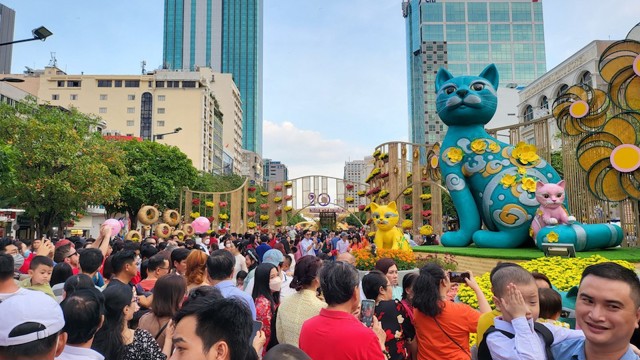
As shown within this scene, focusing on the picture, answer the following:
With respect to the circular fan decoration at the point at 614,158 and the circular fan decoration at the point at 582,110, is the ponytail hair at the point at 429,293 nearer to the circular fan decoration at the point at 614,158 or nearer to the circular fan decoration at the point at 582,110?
the circular fan decoration at the point at 614,158

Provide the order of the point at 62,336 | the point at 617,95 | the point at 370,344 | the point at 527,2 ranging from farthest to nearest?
the point at 527,2 → the point at 617,95 → the point at 370,344 → the point at 62,336

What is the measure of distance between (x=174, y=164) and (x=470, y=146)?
24.6 metres

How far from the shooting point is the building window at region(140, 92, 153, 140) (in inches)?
2120

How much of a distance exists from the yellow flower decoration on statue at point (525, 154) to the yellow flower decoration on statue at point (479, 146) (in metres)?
0.76

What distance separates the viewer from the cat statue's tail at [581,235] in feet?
30.9

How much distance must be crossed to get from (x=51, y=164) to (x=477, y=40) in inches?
2618

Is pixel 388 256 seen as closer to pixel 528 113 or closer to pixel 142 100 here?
pixel 528 113

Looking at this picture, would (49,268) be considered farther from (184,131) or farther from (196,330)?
(184,131)

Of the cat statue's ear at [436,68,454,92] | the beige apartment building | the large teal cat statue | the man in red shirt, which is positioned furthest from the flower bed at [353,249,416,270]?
the beige apartment building

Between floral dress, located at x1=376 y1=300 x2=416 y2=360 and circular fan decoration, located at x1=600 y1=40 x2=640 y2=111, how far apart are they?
9.01 meters

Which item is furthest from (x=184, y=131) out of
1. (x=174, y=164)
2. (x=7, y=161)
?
(x=7, y=161)

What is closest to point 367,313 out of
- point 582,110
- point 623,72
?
point 623,72

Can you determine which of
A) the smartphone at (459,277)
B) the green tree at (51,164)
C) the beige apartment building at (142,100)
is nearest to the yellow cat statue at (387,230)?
the smartphone at (459,277)

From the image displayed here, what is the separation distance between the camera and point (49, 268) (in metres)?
4.28
